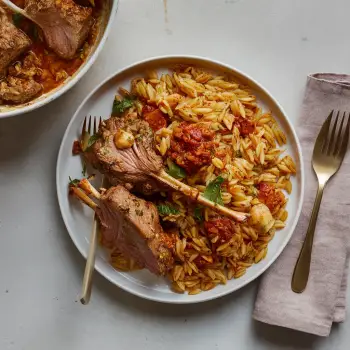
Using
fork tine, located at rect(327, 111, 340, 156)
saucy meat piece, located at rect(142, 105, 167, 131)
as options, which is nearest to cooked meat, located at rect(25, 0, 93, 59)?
saucy meat piece, located at rect(142, 105, 167, 131)

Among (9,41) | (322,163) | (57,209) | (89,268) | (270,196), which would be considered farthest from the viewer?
(57,209)

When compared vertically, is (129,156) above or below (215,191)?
above

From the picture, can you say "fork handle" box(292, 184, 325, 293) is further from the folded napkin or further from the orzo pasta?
the orzo pasta

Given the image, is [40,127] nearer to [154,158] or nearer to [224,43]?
[154,158]

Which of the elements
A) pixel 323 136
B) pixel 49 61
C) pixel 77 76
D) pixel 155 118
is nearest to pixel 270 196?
pixel 323 136

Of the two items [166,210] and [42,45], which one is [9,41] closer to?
[42,45]

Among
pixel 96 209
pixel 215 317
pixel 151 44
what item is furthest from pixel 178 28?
pixel 215 317
